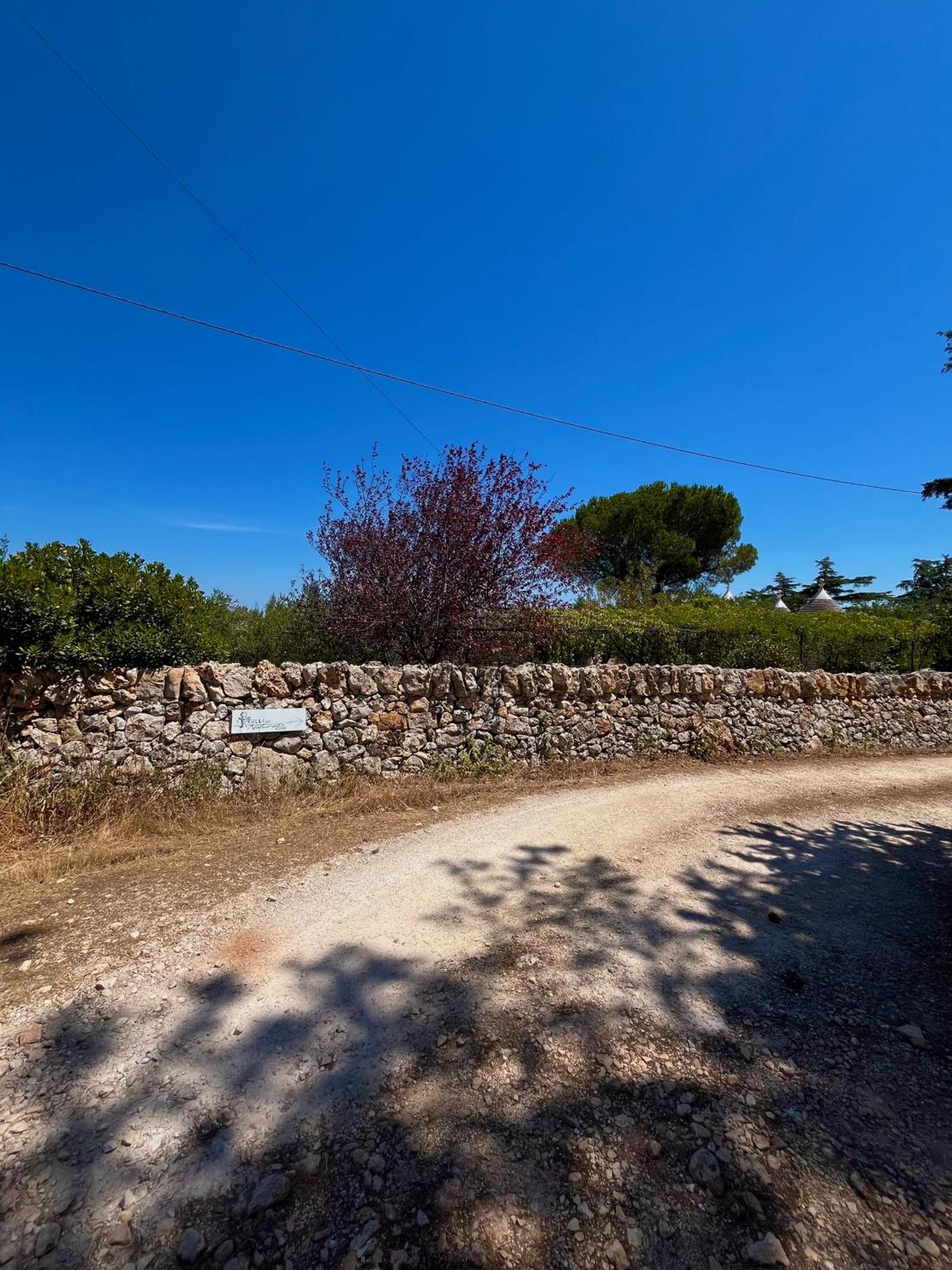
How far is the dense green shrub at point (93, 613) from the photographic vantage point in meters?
4.84

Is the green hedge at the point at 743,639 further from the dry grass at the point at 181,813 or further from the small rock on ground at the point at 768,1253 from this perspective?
the small rock on ground at the point at 768,1253

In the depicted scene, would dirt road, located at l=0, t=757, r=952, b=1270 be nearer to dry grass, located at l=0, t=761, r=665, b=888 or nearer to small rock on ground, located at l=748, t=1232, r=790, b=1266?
small rock on ground, located at l=748, t=1232, r=790, b=1266

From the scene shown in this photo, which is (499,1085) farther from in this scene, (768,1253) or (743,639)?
(743,639)

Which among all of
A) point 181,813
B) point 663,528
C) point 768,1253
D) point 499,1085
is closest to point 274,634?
point 181,813

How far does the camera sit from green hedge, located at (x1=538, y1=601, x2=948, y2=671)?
905 centimetres

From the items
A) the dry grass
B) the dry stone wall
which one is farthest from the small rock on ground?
the dry stone wall

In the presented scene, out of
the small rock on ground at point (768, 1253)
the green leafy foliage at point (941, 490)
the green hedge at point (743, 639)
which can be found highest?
the green leafy foliage at point (941, 490)

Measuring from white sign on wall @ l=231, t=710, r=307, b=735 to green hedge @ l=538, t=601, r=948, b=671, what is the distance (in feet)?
13.5

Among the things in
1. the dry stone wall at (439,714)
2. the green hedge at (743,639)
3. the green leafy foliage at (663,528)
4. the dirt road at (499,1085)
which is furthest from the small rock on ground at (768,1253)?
the green leafy foliage at (663,528)

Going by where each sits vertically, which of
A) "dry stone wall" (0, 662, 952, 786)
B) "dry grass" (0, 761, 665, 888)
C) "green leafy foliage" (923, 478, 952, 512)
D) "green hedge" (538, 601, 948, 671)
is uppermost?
"green leafy foliage" (923, 478, 952, 512)

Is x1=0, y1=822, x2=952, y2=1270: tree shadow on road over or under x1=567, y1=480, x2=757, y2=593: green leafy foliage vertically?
under

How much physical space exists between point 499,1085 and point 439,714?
5114 millimetres

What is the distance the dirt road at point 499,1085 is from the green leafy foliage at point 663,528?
833 inches

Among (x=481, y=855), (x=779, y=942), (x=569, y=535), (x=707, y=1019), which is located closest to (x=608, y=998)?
(x=707, y=1019)
